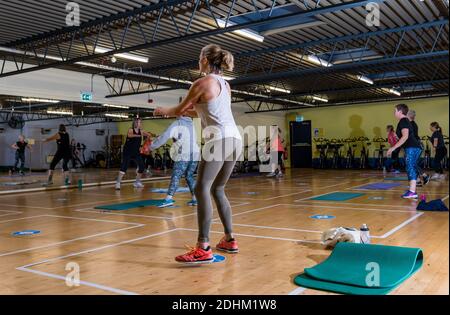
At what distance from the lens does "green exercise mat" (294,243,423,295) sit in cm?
240

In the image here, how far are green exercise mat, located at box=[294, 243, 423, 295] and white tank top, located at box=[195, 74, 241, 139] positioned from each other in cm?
105

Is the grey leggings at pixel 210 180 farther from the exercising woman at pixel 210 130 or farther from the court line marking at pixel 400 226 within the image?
the court line marking at pixel 400 226

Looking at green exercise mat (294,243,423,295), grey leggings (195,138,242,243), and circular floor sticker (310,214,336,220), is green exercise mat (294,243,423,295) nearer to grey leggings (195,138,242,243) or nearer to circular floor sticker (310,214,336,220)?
grey leggings (195,138,242,243)

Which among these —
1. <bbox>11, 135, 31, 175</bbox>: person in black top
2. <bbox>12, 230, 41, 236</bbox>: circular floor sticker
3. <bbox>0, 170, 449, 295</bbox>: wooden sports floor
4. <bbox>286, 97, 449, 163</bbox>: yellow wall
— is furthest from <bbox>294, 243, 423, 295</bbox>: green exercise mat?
<bbox>286, 97, 449, 163</bbox>: yellow wall

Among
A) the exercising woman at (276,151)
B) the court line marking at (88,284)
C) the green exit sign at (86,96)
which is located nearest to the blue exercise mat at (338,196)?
the court line marking at (88,284)

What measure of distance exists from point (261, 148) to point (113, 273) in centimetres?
1526

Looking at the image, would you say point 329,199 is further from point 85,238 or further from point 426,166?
point 426,166

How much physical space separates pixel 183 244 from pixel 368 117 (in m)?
17.8

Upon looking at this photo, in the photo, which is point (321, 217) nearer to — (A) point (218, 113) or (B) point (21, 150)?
(A) point (218, 113)

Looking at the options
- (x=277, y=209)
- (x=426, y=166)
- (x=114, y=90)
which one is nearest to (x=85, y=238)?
(x=277, y=209)

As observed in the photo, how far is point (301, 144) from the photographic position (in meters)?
22.2

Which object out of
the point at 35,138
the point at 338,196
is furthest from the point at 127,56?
the point at 338,196

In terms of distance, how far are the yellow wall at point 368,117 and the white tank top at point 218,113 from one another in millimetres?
17370

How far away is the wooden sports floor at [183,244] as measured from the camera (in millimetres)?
2592
